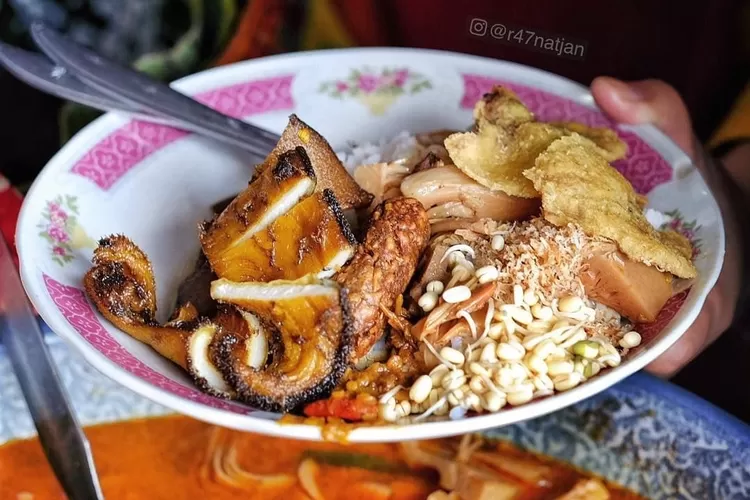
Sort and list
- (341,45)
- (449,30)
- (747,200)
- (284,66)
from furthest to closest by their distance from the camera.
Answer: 1. (341,45)
2. (449,30)
3. (747,200)
4. (284,66)

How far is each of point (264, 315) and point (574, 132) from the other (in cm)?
70

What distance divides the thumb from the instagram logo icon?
0.51 m

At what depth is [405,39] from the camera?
2344 millimetres

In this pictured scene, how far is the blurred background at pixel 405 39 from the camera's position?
200 centimetres

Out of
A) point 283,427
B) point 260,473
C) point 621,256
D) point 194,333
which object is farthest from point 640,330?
point 260,473

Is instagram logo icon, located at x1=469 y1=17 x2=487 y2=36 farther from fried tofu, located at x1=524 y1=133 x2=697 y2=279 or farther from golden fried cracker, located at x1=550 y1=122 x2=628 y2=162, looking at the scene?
fried tofu, located at x1=524 y1=133 x2=697 y2=279

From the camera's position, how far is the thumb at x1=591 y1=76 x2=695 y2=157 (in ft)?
5.16

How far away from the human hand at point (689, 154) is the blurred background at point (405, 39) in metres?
0.12

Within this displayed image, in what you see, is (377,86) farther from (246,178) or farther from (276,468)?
(276,468)

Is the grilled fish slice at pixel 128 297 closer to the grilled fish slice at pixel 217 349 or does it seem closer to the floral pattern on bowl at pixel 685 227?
the grilled fish slice at pixel 217 349

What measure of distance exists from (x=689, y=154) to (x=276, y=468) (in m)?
1.17

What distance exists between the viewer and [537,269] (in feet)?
3.75

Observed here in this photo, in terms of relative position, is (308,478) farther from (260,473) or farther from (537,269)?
(537,269)

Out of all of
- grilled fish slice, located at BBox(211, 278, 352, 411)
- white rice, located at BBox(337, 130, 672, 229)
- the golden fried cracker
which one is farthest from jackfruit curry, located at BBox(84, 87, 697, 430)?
white rice, located at BBox(337, 130, 672, 229)
